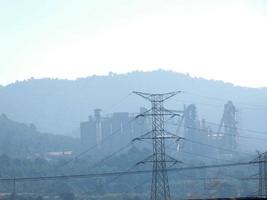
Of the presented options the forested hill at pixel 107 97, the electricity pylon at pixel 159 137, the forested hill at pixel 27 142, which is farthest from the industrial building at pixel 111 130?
the forested hill at pixel 107 97

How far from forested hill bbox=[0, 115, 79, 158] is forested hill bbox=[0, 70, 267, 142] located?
39191mm

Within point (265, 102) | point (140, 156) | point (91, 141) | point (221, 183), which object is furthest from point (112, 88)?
point (221, 183)

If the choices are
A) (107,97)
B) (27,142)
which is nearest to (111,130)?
(27,142)

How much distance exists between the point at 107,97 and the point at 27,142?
7618 cm

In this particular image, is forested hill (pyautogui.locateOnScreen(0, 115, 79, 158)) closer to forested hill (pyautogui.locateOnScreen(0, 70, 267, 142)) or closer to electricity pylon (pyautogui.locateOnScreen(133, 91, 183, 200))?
forested hill (pyautogui.locateOnScreen(0, 70, 267, 142))

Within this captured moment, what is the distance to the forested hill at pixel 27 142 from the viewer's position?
71188 millimetres

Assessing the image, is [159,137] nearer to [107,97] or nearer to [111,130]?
[111,130]

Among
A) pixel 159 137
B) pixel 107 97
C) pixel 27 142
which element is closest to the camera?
pixel 159 137

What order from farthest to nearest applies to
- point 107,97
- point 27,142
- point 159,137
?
point 107,97 < point 27,142 < point 159,137

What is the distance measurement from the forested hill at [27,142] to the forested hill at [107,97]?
39.2m

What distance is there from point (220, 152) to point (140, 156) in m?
15.0

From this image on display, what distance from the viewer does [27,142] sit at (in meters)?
76.4

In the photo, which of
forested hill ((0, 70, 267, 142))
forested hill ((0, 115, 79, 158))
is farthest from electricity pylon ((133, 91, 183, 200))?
forested hill ((0, 70, 267, 142))

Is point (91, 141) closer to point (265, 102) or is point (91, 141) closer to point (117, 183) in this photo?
point (117, 183)
